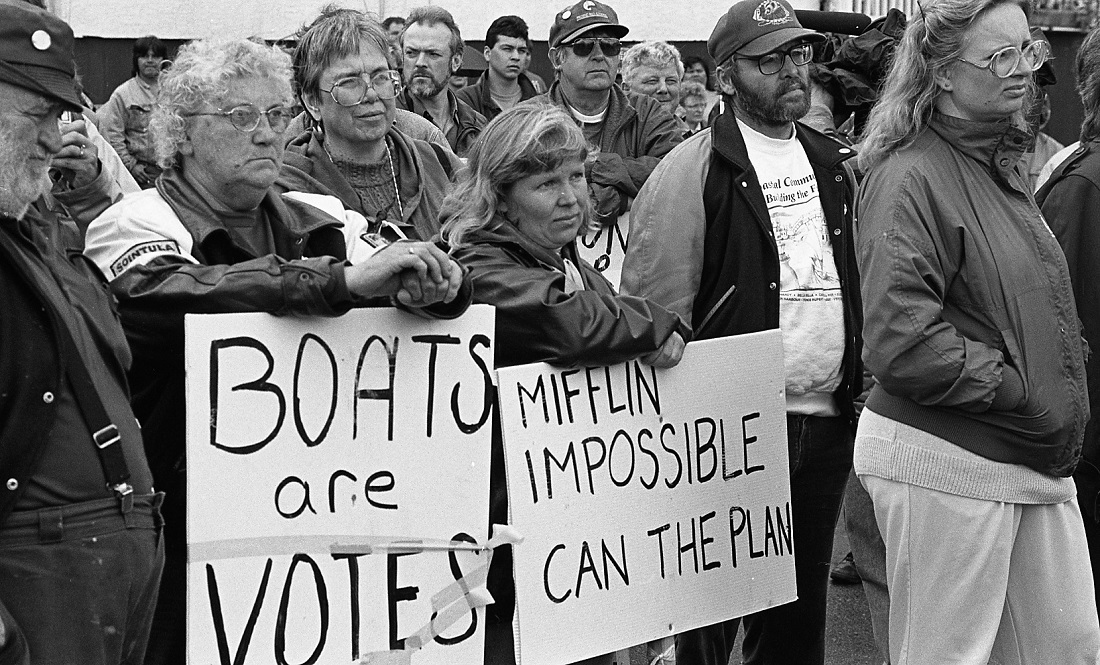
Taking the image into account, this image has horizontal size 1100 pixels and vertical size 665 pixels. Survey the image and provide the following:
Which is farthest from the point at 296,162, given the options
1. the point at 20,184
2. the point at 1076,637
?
the point at 1076,637

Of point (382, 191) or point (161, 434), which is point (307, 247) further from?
point (382, 191)

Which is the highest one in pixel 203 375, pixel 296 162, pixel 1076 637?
pixel 296 162

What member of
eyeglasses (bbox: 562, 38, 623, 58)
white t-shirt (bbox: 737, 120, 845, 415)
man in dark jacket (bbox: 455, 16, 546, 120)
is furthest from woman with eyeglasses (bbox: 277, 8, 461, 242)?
man in dark jacket (bbox: 455, 16, 546, 120)

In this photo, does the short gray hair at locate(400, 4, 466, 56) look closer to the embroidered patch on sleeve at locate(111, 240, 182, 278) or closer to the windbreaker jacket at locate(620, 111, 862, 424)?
the windbreaker jacket at locate(620, 111, 862, 424)

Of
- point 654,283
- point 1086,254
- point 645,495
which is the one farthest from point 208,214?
point 1086,254

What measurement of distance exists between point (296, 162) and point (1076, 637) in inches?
104

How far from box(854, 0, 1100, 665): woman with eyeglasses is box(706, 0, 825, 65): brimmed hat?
842 millimetres

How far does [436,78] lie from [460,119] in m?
0.26

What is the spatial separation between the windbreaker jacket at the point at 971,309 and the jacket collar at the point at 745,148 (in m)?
0.83

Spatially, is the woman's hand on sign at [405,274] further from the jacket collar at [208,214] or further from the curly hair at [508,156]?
the curly hair at [508,156]

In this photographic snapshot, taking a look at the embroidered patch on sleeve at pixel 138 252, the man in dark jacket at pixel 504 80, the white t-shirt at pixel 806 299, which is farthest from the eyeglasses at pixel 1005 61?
the man in dark jacket at pixel 504 80

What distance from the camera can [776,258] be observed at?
4.43 m

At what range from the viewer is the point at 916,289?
11.8 ft

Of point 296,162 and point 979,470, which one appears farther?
point 296,162
